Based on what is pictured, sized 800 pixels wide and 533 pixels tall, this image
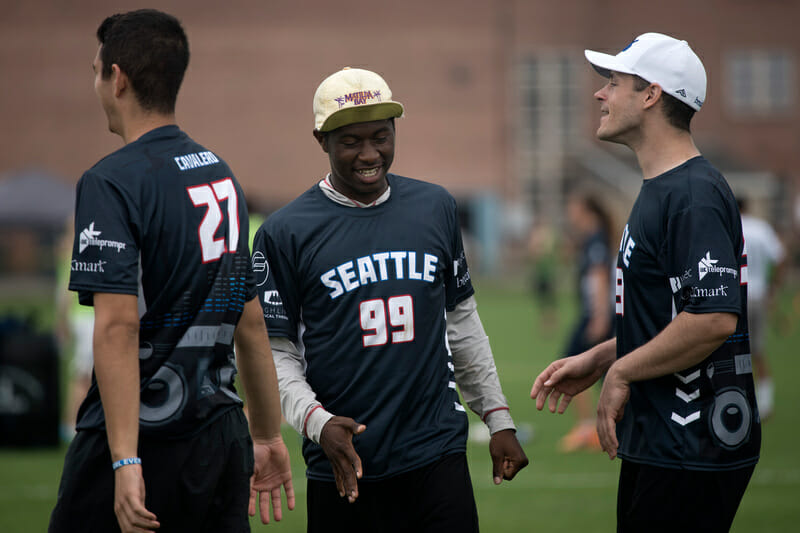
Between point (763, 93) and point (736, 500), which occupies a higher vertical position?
point (763, 93)

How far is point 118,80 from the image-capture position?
3.00 m

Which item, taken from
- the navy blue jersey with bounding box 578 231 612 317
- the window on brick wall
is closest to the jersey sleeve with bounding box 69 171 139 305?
the navy blue jersey with bounding box 578 231 612 317

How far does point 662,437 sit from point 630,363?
0.29 meters

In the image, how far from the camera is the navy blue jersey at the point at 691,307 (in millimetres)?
3189

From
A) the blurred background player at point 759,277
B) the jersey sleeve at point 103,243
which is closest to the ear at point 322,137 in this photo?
the jersey sleeve at point 103,243

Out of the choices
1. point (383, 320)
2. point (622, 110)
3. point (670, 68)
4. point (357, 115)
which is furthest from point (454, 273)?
point (670, 68)

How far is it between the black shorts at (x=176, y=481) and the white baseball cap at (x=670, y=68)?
1.88 meters

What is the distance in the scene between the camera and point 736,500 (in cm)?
332

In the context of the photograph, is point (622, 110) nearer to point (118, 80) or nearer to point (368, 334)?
point (368, 334)

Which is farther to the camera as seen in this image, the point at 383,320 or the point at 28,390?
the point at 28,390

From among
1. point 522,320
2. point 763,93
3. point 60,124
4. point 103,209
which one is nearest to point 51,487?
point 103,209

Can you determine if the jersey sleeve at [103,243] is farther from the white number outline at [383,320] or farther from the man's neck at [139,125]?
the white number outline at [383,320]

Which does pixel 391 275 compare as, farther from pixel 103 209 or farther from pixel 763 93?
pixel 763 93

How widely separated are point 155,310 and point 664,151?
1.86m
